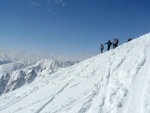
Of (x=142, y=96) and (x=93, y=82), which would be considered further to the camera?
(x=93, y=82)

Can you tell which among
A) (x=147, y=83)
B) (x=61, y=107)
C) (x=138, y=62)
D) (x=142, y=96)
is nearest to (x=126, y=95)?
(x=142, y=96)

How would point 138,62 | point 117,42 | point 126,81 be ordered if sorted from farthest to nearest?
point 117,42, point 138,62, point 126,81

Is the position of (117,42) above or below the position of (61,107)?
above

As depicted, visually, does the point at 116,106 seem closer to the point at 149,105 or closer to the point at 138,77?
the point at 149,105

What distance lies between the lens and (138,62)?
66.1ft

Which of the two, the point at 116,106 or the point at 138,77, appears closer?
the point at 116,106

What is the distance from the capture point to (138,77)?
16.3 meters

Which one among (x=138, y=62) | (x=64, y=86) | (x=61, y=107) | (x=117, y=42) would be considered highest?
(x=117, y=42)

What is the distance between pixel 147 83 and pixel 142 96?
2059 mm

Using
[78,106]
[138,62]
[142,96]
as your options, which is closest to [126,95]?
[142,96]

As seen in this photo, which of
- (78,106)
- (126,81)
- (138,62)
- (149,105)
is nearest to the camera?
(149,105)

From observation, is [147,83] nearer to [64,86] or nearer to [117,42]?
[64,86]

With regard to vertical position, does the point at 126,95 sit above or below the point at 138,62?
below

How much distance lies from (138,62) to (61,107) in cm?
929
